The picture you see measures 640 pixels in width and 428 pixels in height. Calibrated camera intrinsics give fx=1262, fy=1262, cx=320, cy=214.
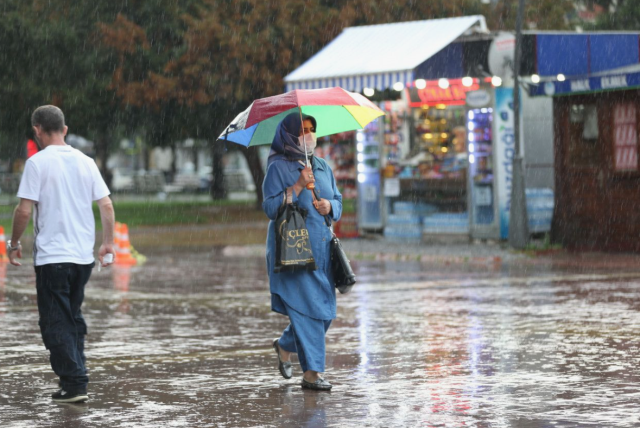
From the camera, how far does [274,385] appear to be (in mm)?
8422

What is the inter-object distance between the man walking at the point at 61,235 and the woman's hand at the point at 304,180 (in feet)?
3.93

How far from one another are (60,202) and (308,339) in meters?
1.79

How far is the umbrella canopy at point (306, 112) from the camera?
8.33m

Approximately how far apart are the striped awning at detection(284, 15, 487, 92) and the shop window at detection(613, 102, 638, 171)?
3356mm

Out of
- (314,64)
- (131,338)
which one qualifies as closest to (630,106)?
(314,64)

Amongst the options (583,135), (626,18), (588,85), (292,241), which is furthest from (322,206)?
(626,18)

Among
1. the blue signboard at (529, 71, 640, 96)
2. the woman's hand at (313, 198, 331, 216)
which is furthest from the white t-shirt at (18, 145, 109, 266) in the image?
the blue signboard at (529, 71, 640, 96)

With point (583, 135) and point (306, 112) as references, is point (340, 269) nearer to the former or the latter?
point (306, 112)

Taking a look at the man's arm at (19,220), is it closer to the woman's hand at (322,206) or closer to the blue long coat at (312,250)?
the blue long coat at (312,250)

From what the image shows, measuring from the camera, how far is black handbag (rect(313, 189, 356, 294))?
8156mm

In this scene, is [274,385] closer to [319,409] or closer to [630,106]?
[319,409]

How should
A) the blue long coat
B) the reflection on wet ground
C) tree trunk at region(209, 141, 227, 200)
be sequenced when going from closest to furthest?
1. the reflection on wet ground
2. the blue long coat
3. tree trunk at region(209, 141, 227, 200)

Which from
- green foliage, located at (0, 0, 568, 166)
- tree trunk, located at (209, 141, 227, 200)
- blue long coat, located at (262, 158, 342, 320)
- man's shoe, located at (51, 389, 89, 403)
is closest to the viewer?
man's shoe, located at (51, 389, 89, 403)

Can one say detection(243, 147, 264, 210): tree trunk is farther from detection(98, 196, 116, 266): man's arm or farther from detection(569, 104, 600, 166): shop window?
detection(98, 196, 116, 266): man's arm
